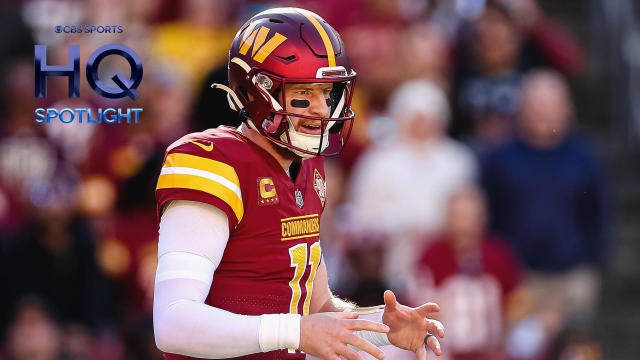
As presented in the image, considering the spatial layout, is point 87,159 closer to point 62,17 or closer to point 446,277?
point 62,17

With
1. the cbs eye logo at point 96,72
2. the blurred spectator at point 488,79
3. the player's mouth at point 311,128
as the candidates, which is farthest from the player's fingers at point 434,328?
the blurred spectator at point 488,79

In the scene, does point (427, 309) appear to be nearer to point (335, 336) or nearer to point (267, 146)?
point (335, 336)

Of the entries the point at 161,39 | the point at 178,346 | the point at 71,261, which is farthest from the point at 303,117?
the point at 161,39

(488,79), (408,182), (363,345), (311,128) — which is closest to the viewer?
(363,345)

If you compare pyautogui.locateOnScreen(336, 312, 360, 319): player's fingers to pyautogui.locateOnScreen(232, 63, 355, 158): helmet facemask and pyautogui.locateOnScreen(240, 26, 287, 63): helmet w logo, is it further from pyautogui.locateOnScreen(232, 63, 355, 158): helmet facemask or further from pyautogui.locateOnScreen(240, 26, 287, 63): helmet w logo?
pyautogui.locateOnScreen(240, 26, 287, 63): helmet w logo

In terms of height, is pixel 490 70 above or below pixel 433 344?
above

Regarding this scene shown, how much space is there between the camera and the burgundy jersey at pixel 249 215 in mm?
3891

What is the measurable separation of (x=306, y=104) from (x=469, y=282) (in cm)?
415

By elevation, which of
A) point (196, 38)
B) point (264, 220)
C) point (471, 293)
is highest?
point (196, 38)

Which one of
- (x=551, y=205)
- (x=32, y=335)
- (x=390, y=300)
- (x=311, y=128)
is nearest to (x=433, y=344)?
(x=390, y=300)

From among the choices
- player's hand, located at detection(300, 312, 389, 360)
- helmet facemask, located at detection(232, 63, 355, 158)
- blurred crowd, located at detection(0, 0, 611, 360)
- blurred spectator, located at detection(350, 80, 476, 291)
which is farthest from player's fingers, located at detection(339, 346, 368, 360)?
blurred spectator, located at detection(350, 80, 476, 291)

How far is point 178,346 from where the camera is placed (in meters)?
3.72

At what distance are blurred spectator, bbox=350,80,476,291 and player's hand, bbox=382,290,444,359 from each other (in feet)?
13.7

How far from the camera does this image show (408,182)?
8.36 metres
